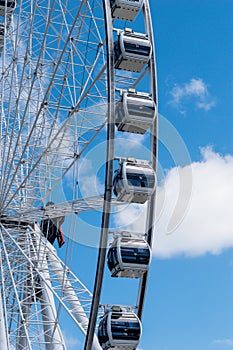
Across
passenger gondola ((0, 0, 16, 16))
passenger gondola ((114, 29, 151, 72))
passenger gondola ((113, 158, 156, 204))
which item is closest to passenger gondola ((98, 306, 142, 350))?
passenger gondola ((113, 158, 156, 204))

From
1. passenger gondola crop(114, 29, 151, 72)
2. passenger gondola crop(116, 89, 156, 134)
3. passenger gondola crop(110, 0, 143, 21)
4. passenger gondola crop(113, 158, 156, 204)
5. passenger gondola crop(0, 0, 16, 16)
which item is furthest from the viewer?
passenger gondola crop(0, 0, 16, 16)

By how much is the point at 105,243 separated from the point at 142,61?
4430 millimetres

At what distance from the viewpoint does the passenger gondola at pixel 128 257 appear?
14727 mm

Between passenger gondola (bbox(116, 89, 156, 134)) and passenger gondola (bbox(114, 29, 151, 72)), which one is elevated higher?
passenger gondola (bbox(114, 29, 151, 72))

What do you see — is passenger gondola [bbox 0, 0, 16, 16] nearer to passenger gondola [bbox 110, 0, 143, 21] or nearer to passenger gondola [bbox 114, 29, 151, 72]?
passenger gondola [bbox 110, 0, 143, 21]

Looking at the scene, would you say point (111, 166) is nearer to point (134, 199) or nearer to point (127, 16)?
point (134, 199)

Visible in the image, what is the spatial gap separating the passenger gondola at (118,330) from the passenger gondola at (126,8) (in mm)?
6647

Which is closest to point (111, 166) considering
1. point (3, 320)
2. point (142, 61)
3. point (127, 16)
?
point (142, 61)

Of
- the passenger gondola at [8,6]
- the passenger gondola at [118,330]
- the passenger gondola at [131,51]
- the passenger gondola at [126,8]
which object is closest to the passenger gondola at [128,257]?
the passenger gondola at [118,330]

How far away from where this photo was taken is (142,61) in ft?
52.0

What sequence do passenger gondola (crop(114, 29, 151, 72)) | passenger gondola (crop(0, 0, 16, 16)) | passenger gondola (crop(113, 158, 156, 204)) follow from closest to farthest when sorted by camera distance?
1. passenger gondola (crop(113, 158, 156, 204))
2. passenger gondola (crop(114, 29, 151, 72))
3. passenger gondola (crop(0, 0, 16, 16))

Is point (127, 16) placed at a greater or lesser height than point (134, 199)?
greater

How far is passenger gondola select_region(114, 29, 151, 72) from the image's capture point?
15445 millimetres

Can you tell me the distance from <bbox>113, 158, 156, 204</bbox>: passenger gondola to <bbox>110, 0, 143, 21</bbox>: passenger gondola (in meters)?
3.50
